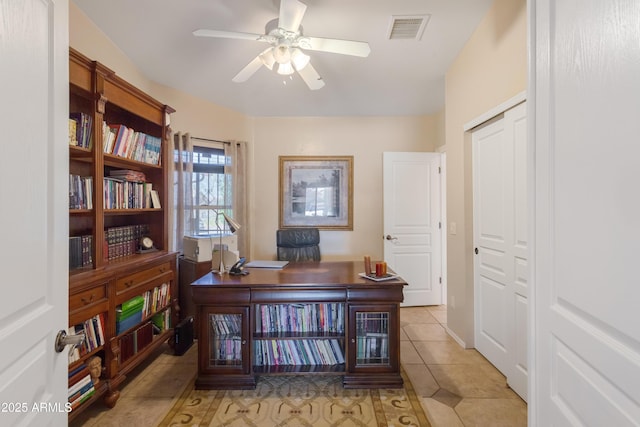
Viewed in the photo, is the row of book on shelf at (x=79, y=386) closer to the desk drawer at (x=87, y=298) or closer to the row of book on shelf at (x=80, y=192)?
the desk drawer at (x=87, y=298)

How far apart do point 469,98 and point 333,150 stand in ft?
6.24

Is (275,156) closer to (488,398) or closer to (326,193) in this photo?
(326,193)

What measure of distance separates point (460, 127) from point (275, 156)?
2.39 metres

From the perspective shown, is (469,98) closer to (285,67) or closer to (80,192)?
(285,67)

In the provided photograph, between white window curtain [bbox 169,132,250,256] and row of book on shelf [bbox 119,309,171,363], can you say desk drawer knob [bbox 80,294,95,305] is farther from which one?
white window curtain [bbox 169,132,250,256]

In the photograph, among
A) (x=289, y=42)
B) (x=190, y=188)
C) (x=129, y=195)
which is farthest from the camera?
(x=190, y=188)

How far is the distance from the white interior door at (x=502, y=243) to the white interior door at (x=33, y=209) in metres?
2.28

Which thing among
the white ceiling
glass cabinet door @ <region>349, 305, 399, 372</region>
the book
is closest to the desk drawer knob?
the book

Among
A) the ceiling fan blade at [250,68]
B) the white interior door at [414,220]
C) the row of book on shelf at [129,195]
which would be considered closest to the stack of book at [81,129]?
the row of book on shelf at [129,195]

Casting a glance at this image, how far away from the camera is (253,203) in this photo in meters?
3.99

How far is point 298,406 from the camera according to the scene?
1850mm

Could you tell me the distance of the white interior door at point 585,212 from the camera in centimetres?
59

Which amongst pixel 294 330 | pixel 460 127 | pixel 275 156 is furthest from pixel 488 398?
pixel 275 156

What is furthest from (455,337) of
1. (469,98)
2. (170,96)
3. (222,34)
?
(170,96)
